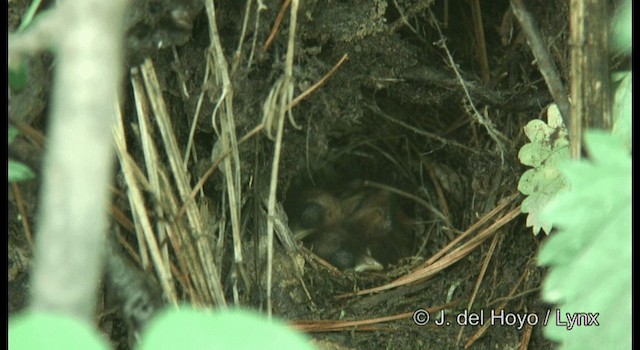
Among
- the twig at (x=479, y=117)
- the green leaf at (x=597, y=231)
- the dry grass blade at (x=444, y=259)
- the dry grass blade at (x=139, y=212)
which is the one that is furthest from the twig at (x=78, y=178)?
the dry grass blade at (x=444, y=259)

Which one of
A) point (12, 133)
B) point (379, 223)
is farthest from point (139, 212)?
point (379, 223)

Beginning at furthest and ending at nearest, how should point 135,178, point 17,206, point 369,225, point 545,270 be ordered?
point 369,225, point 545,270, point 135,178, point 17,206

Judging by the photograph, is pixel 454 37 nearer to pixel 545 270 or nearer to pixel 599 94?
pixel 545 270

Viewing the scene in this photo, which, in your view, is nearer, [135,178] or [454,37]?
[135,178]

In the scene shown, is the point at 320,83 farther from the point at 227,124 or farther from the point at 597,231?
the point at 597,231

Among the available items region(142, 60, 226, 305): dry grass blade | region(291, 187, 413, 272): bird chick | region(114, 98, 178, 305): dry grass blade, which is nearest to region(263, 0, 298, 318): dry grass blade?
region(142, 60, 226, 305): dry grass blade
